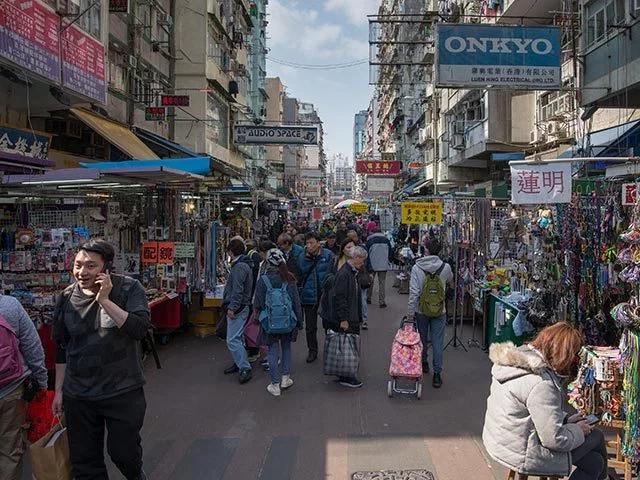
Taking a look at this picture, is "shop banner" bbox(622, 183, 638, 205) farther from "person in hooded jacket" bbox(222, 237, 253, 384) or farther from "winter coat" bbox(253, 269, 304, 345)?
"person in hooded jacket" bbox(222, 237, 253, 384)

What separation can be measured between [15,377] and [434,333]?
4847mm

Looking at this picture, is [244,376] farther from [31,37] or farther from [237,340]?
[31,37]

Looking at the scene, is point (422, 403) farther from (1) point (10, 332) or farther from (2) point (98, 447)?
(1) point (10, 332)

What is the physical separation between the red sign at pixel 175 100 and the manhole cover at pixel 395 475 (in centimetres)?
1426

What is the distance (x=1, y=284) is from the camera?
21.8 ft

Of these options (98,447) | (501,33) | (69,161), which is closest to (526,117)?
(501,33)

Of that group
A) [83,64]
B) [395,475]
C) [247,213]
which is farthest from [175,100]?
[395,475]

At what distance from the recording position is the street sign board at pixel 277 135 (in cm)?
1869

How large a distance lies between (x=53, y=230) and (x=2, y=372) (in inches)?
143

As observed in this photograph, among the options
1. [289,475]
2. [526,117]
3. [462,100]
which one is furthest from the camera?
[462,100]

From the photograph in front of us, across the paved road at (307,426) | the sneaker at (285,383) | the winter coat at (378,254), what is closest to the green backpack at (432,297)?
the paved road at (307,426)

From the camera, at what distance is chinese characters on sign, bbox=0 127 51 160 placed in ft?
32.4

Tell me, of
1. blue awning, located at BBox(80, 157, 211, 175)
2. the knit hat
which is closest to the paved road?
the knit hat

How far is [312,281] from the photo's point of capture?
839cm
